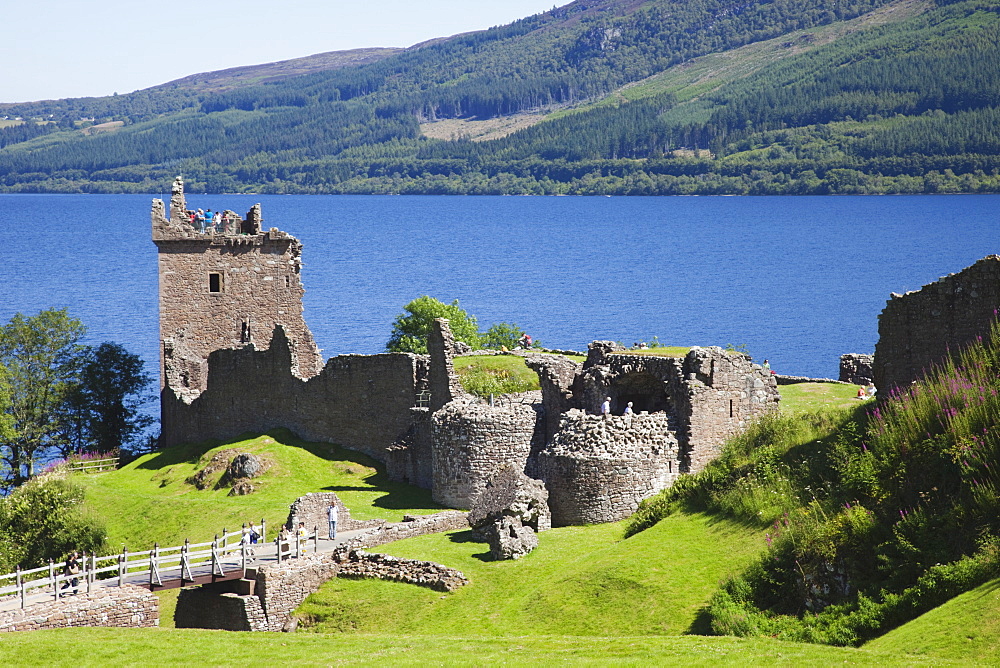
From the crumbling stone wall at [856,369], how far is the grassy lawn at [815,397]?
1186 millimetres

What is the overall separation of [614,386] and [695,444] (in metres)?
4.06

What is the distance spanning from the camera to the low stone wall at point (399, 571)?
33.2 m

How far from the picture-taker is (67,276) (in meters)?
190

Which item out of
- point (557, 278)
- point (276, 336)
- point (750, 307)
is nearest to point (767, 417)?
point (276, 336)

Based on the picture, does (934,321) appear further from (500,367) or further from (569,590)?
(500,367)

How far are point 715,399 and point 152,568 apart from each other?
1589cm

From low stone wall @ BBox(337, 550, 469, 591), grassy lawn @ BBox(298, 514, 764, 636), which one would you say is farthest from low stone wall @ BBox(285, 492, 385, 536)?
grassy lawn @ BBox(298, 514, 764, 636)

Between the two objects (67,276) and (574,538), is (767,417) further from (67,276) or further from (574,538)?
(67,276)

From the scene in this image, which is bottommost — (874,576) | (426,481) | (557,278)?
(557,278)

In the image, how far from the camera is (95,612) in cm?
3203

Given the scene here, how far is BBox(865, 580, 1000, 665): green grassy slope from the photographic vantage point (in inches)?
833

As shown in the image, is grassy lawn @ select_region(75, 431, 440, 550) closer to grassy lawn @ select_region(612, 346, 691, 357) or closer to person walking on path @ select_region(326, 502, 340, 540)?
person walking on path @ select_region(326, 502, 340, 540)

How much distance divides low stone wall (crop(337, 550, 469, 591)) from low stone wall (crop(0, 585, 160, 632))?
4.76m

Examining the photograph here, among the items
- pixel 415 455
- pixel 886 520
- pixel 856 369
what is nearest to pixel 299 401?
pixel 415 455
